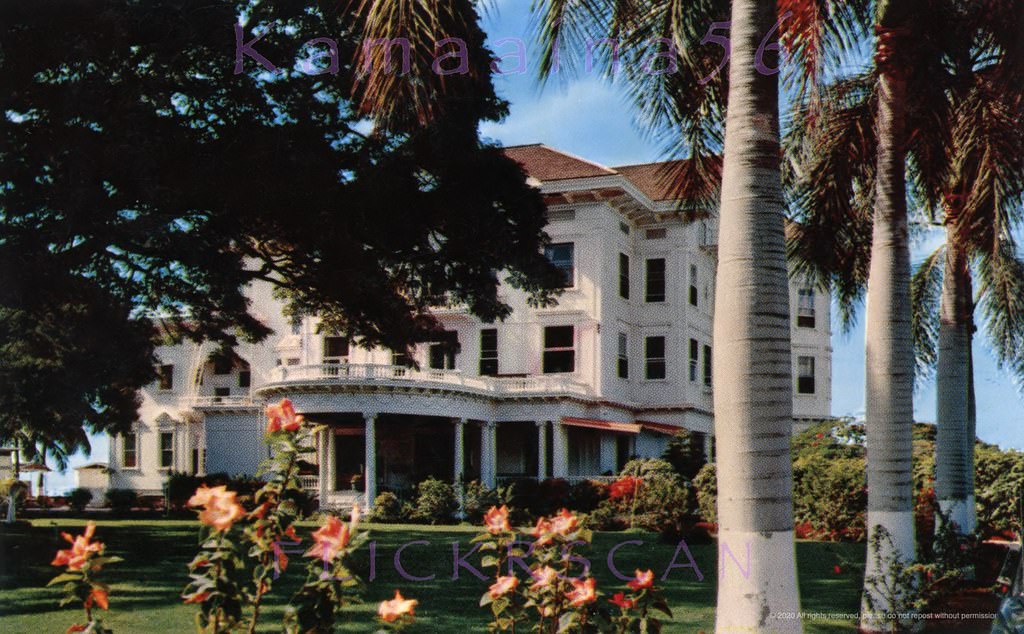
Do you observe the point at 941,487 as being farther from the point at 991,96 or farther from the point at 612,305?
the point at 612,305

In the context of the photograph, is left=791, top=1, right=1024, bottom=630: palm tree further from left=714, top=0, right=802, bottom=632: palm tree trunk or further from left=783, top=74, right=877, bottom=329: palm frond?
left=714, top=0, right=802, bottom=632: palm tree trunk

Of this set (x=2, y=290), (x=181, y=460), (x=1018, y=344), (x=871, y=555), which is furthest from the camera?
(x=181, y=460)

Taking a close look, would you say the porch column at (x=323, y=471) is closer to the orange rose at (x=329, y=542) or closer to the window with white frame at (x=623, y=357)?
the window with white frame at (x=623, y=357)

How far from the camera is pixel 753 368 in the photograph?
6398 millimetres

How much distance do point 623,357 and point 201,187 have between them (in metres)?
A: 25.5

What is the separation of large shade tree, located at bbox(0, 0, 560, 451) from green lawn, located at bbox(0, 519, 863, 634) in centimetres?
267

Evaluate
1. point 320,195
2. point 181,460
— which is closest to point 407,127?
point 320,195

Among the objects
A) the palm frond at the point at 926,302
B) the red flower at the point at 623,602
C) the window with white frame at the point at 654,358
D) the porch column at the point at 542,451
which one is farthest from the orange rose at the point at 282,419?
the window with white frame at the point at 654,358

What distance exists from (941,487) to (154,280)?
40.9ft

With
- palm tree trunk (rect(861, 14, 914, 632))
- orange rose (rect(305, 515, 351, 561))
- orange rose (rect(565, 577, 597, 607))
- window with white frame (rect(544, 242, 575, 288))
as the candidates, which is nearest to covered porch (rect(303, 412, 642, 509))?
window with white frame (rect(544, 242, 575, 288))

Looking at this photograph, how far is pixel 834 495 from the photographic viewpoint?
22.1 meters

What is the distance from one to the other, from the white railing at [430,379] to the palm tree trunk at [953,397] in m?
20.5

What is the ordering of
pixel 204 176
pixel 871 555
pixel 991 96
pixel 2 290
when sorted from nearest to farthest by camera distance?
pixel 871 555
pixel 991 96
pixel 2 290
pixel 204 176

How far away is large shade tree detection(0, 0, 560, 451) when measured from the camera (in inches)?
559
